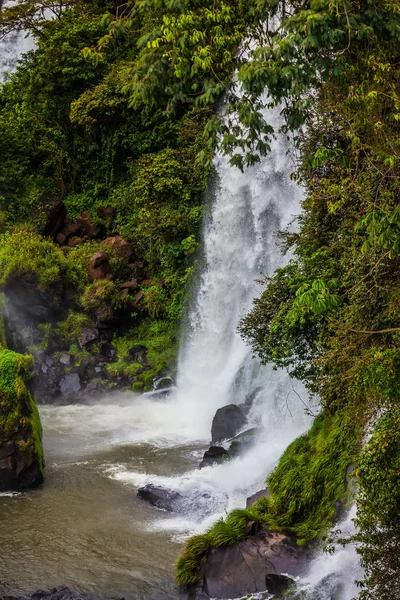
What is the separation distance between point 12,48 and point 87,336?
14147 millimetres

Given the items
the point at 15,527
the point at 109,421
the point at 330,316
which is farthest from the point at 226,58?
the point at 109,421

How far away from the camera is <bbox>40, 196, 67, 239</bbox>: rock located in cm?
2177

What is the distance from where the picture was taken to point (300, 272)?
34.1 ft

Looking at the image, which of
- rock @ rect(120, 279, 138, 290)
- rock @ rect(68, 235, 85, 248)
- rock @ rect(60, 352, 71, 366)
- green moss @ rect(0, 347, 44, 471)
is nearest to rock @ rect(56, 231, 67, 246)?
rock @ rect(68, 235, 85, 248)

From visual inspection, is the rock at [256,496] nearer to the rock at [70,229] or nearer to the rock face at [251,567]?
the rock face at [251,567]

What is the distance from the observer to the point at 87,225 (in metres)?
21.9

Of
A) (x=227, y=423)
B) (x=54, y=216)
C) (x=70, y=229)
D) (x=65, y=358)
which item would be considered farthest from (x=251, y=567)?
(x=54, y=216)

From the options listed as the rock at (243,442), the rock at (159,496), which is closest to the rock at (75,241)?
the rock at (243,442)

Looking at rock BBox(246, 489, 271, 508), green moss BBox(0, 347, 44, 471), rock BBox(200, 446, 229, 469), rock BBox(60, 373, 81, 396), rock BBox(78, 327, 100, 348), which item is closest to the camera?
rock BBox(246, 489, 271, 508)

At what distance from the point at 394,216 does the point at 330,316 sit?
2.49 metres

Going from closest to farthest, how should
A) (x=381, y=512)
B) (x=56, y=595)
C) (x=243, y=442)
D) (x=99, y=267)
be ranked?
(x=381, y=512) → (x=56, y=595) → (x=243, y=442) → (x=99, y=267)

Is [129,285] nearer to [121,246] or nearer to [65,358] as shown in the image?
[121,246]

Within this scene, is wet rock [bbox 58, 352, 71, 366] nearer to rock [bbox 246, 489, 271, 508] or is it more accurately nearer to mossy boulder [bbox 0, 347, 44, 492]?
mossy boulder [bbox 0, 347, 44, 492]

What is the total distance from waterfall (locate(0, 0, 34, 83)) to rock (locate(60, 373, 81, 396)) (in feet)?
47.2
